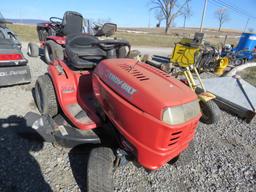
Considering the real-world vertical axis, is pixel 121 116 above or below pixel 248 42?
above

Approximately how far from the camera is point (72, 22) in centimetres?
633

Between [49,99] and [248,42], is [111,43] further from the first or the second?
[248,42]

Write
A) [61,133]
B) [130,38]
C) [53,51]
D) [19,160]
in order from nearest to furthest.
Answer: [61,133], [19,160], [53,51], [130,38]

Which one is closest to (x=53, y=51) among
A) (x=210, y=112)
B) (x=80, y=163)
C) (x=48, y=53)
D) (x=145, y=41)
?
(x=48, y=53)

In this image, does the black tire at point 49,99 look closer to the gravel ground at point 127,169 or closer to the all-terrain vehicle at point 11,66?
the gravel ground at point 127,169

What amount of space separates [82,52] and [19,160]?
1606 millimetres

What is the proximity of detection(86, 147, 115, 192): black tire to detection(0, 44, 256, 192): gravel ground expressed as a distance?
0.35 metres

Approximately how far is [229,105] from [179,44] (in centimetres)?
335

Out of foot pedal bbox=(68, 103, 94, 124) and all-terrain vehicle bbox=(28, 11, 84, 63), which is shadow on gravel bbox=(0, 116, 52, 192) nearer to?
foot pedal bbox=(68, 103, 94, 124)

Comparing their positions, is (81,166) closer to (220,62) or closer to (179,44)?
(179,44)

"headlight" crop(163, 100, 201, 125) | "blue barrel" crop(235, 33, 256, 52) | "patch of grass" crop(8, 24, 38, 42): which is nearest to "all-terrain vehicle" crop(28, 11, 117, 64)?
"headlight" crop(163, 100, 201, 125)

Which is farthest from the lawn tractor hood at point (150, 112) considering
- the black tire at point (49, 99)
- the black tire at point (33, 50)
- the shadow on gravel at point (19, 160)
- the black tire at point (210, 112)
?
the black tire at point (33, 50)

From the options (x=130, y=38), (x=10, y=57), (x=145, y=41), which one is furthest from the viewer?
(x=130, y=38)

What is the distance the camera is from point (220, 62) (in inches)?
291
